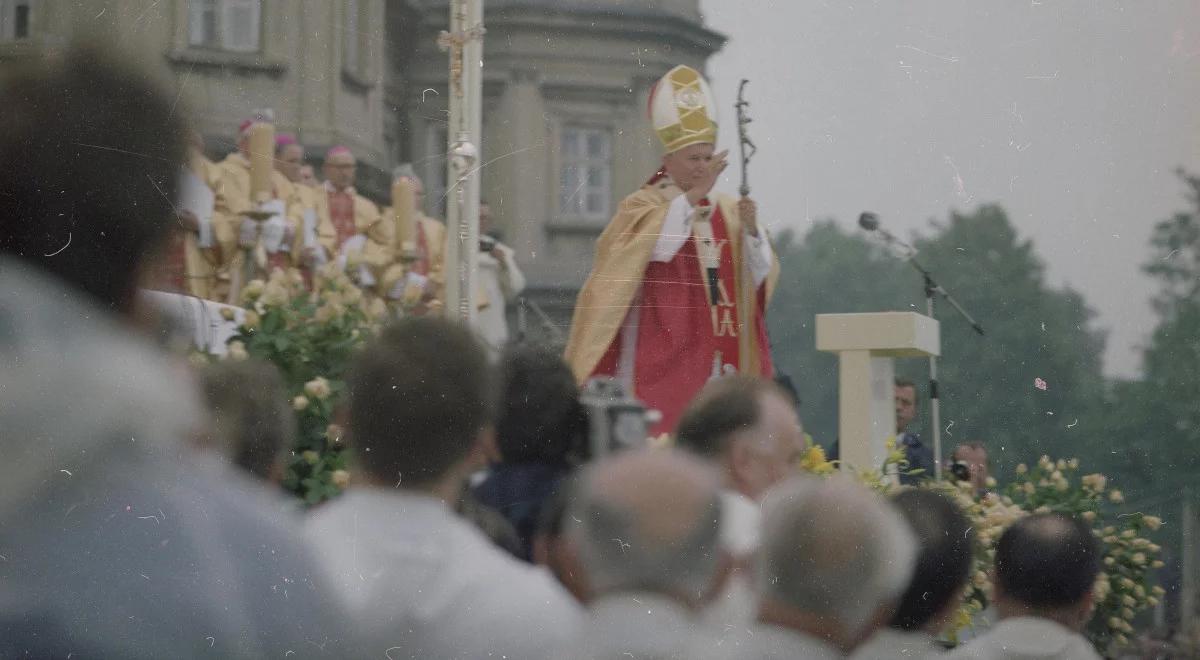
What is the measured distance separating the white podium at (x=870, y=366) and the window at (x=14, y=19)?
62.1 inches

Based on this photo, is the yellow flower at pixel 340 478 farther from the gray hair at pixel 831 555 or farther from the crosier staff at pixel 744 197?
the crosier staff at pixel 744 197

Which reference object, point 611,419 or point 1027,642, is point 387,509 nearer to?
point 611,419

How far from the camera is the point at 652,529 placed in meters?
2.05

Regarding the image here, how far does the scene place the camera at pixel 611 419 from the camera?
92.3 inches

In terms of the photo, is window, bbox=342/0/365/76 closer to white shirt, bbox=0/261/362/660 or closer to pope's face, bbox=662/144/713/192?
pope's face, bbox=662/144/713/192

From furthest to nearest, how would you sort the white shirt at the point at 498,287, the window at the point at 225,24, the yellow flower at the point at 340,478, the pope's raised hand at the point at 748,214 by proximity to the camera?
the pope's raised hand at the point at 748,214
the window at the point at 225,24
the white shirt at the point at 498,287
the yellow flower at the point at 340,478

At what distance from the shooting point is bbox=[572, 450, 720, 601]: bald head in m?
2.05

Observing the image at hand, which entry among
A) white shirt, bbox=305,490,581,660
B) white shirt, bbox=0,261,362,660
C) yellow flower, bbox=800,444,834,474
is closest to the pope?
yellow flower, bbox=800,444,834,474

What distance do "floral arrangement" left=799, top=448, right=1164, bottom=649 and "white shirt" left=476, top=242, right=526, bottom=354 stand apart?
600 millimetres

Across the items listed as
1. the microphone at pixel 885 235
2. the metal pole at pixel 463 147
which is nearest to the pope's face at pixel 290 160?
the metal pole at pixel 463 147

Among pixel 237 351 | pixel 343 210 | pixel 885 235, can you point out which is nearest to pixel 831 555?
pixel 885 235

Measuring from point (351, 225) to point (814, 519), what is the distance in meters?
1.25

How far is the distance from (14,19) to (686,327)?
4.55ft

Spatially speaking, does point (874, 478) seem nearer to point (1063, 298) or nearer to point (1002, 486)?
point (1002, 486)
